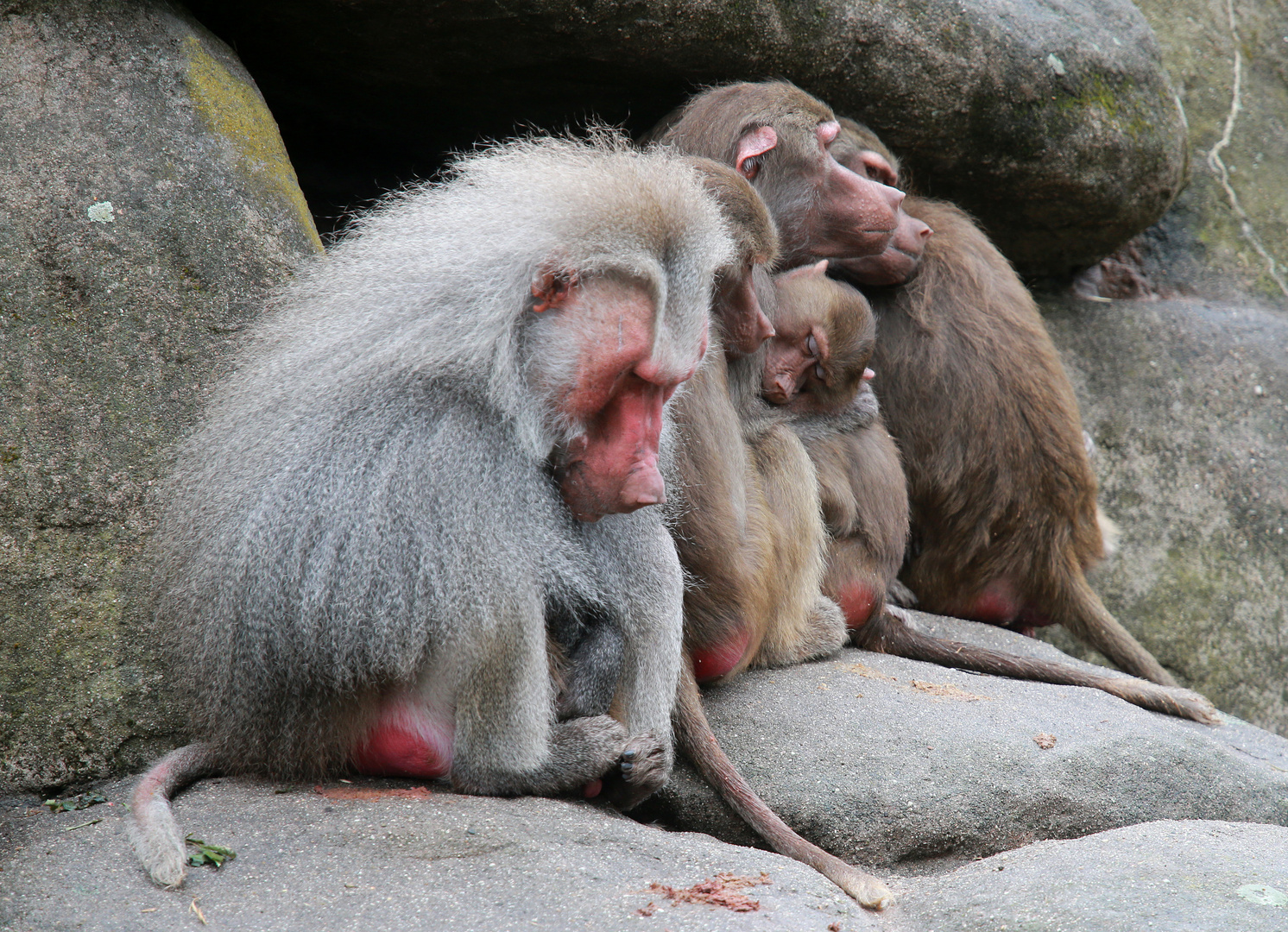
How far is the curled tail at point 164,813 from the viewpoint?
213 cm

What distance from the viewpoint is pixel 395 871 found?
218 cm

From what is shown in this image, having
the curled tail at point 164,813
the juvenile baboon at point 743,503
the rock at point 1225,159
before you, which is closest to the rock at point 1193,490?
the rock at point 1225,159

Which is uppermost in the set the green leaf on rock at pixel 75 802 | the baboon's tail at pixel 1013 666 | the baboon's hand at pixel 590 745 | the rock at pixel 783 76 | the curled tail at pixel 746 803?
the rock at pixel 783 76

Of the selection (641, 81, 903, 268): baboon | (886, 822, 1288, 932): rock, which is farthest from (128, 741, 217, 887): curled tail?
(641, 81, 903, 268): baboon

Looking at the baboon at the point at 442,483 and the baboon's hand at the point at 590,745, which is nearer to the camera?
the baboon at the point at 442,483

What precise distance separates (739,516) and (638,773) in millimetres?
760

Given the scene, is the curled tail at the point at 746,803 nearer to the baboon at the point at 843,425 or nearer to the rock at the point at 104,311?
the baboon at the point at 843,425

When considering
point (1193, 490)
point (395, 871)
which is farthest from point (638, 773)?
point (1193, 490)

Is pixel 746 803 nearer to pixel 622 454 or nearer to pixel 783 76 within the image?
pixel 622 454

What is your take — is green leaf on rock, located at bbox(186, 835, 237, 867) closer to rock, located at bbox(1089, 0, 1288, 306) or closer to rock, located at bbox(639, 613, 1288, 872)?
rock, located at bbox(639, 613, 1288, 872)

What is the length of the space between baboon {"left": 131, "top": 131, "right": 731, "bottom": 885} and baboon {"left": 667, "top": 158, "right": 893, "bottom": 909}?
0.34 meters

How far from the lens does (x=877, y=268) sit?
3.82 meters

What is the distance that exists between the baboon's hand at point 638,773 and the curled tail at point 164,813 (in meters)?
0.88

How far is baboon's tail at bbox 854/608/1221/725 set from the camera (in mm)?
3557
